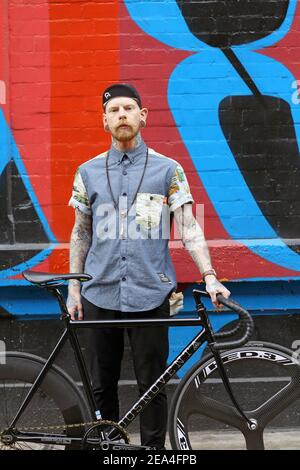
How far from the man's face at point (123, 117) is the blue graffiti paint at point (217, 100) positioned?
1369 mm

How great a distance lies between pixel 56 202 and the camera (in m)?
5.30

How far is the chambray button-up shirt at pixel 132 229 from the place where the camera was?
155 inches

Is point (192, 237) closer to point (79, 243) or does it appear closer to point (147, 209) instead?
point (147, 209)

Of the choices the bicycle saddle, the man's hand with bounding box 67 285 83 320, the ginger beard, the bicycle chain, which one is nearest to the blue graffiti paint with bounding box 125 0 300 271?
the ginger beard

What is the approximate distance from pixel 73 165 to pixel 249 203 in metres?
1.16

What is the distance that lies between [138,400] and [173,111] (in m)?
2.11

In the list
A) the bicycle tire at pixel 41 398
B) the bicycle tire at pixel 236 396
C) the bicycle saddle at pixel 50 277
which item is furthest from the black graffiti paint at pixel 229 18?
the bicycle tire at pixel 41 398

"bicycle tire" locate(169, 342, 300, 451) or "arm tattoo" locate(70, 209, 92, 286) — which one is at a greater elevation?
"arm tattoo" locate(70, 209, 92, 286)

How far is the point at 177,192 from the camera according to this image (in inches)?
157

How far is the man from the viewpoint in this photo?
13.0 ft

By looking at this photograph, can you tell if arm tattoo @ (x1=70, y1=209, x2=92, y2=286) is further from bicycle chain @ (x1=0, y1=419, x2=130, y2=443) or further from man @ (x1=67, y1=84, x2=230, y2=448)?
bicycle chain @ (x1=0, y1=419, x2=130, y2=443)

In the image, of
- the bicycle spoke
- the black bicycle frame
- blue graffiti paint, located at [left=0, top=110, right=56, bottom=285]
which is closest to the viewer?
the black bicycle frame

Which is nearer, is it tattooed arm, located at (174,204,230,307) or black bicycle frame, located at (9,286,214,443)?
black bicycle frame, located at (9,286,214,443)

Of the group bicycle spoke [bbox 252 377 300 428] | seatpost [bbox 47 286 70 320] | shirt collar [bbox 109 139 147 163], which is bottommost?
bicycle spoke [bbox 252 377 300 428]
